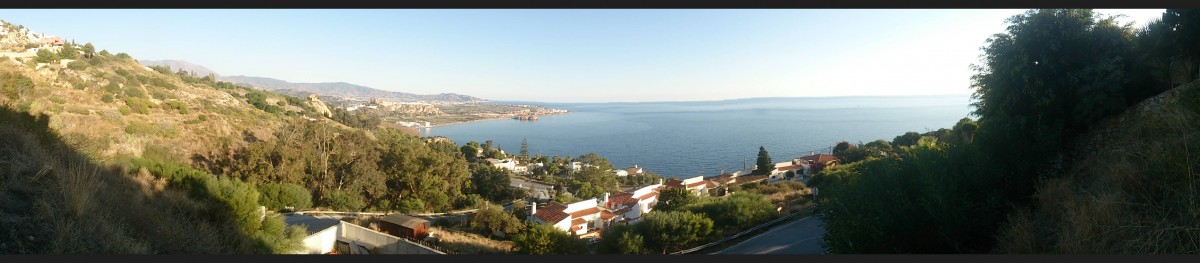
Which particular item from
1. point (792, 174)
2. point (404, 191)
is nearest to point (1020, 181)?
point (404, 191)

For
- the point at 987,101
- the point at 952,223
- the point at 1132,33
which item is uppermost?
the point at 1132,33

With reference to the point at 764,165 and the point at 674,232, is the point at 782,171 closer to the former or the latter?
the point at 764,165

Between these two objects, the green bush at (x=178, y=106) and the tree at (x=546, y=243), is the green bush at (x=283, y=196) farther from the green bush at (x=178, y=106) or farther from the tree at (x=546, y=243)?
the green bush at (x=178, y=106)

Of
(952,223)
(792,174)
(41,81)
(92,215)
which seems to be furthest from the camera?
(792,174)

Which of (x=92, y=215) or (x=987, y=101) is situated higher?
(x=987, y=101)

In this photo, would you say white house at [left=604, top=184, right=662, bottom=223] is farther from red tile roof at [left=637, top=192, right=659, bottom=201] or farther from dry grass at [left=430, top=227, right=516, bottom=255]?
dry grass at [left=430, top=227, right=516, bottom=255]

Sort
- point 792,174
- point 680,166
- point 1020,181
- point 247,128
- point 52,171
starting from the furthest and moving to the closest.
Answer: point 680,166
point 792,174
point 247,128
point 1020,181
point 52,171

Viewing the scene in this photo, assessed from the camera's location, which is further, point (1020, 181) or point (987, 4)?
point (1020, 181)

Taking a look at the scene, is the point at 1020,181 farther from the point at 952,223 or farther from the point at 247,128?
the point at 247,128

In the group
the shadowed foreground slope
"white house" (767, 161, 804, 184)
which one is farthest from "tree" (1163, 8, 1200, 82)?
"white house" (767, 161, 804, 184)
